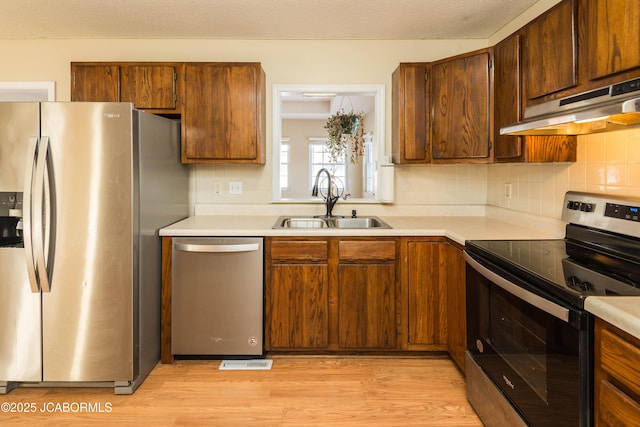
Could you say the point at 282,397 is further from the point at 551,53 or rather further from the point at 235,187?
the point at 551,53

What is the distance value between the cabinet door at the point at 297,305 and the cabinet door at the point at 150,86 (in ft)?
4.63

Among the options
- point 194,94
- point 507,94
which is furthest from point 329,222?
point 507,94

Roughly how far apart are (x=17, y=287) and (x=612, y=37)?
3004 mm

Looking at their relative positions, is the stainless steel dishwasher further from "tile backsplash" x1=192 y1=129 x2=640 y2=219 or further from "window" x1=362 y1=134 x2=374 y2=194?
"window" x1=362 y1=134 x2=374 y2=194

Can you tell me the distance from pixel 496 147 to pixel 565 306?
4.96 ft

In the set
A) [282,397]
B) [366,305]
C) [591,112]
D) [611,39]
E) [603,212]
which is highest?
[611,39]

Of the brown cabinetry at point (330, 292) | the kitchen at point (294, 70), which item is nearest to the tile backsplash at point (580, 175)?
the kitchen at point (294, 70)

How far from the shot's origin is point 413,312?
110 inches

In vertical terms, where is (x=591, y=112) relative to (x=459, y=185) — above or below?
above

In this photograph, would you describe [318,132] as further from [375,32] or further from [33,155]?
[33,155]

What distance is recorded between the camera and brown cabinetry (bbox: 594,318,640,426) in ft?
3.58

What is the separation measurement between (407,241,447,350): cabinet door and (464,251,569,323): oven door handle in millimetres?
638

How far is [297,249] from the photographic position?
277 centimetres

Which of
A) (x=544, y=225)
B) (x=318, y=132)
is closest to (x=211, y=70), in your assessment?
(x=544, y=225)
